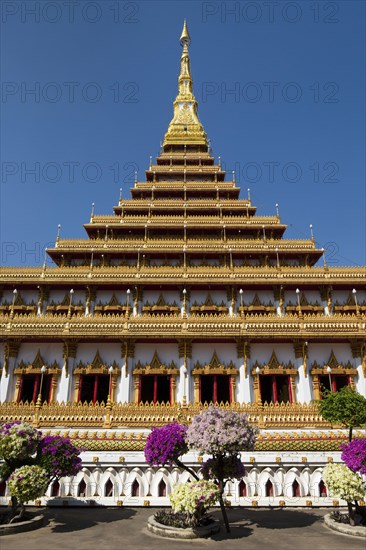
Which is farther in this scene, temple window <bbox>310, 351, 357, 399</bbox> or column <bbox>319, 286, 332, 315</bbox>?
column <bbox>319, 286, 332, 315</bbox>

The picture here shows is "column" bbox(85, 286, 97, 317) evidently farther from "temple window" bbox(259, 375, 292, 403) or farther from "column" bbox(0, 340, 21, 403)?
"temple window" bbox(259, 375, 292, 403)

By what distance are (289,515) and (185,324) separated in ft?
42.9

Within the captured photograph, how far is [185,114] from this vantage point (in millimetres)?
46938

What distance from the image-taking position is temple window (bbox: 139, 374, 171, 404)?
980 inches

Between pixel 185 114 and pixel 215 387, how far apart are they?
34.1 m

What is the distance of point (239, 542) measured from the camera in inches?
379

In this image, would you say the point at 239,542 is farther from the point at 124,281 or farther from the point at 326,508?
the point at 124,281

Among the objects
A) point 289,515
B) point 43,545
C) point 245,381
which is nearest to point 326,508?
point 289,515

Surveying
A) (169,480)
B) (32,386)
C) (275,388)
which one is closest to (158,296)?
(275,388)

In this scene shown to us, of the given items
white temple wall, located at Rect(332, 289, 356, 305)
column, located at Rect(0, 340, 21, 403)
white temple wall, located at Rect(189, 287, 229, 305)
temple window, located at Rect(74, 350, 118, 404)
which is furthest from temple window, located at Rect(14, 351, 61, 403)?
white temple wall, located at Rect(332, 289, 356, 305)

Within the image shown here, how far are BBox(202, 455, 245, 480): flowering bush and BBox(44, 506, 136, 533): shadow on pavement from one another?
3.52 metres

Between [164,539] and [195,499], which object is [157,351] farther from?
[164,539]

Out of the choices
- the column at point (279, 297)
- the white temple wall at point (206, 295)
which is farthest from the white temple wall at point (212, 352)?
the column at point (279, 297)

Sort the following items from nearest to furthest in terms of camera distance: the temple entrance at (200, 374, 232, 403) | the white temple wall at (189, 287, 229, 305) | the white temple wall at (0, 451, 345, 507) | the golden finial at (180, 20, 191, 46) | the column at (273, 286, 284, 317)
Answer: the white temple wall at (0, 451, 345, 507)
the temple entrance at (200, 374, 232, 403)
the column at (273, 286, 284, 317)
the white temple wall at (189, 287, 229, 305)
the golden finial at (180, 20, 191, 46)
